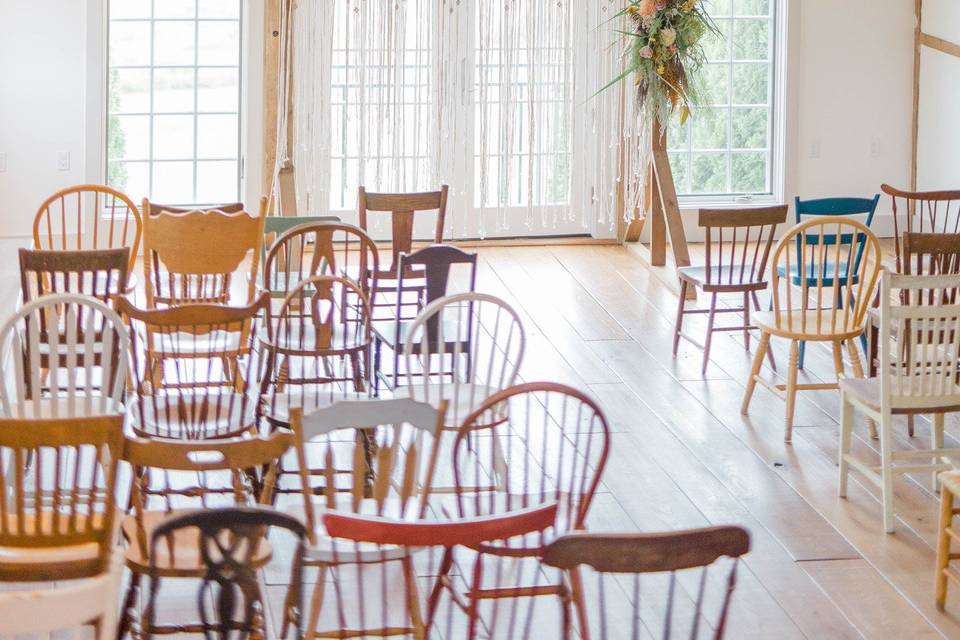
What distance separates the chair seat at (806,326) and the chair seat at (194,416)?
7.91 feet

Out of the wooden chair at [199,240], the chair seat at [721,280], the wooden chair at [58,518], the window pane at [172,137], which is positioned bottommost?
the wooden chair at [58,518]

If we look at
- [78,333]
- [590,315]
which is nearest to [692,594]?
[78,333]

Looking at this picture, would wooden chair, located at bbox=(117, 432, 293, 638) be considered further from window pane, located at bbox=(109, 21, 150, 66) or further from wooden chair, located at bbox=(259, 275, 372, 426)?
window pane, located at bbox=(109, 21, 150, 66)

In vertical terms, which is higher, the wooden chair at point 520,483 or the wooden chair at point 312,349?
the wooden chair at point 312,349

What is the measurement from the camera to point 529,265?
31.1 ft

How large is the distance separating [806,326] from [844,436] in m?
0.89

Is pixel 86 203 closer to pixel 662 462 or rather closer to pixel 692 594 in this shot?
pixel 662 462

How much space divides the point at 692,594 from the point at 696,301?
427cm

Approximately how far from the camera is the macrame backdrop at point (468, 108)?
9523 mm

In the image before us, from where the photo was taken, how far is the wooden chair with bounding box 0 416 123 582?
3.22 m

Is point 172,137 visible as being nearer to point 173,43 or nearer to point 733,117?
point 173,43

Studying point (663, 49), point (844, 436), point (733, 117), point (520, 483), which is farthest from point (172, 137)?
point (844, 436)

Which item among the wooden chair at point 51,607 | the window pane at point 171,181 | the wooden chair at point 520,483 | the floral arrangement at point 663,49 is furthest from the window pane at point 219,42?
the wooden chair at point 51,607

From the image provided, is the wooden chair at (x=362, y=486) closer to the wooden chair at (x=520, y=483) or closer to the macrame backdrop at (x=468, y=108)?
the wooden chair at (x=520, y=483)
